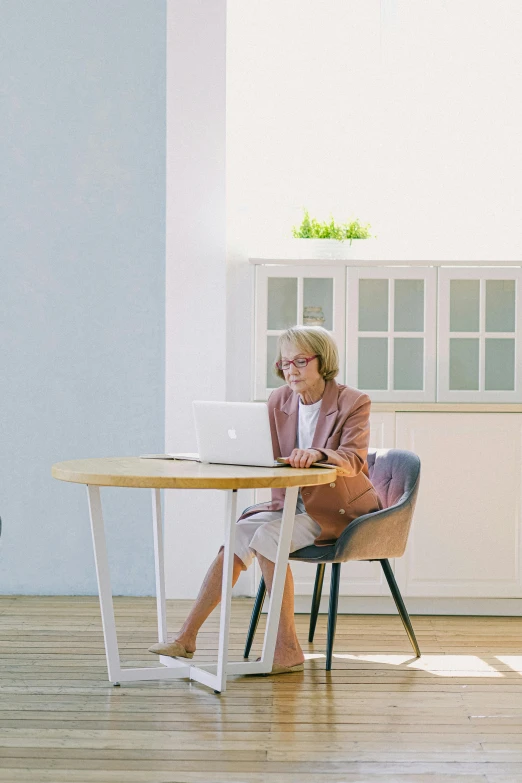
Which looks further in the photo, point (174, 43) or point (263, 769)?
point (174, 43)

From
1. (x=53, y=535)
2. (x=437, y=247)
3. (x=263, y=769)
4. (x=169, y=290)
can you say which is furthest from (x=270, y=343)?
(x=263, y=769)

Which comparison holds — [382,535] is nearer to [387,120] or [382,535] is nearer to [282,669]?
[282,669]

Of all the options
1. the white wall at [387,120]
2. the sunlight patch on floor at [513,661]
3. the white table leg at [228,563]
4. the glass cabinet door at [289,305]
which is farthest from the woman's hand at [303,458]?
the white wall at [387,120]

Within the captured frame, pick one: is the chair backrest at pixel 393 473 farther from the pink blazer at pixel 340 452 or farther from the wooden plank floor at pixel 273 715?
the wooden plank floor at pixel 273 715

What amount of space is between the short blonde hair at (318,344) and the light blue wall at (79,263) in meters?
1.47

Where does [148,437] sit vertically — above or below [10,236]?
below

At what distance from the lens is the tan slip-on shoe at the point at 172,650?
3.60m

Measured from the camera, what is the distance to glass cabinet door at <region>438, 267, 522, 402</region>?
15.6 feet

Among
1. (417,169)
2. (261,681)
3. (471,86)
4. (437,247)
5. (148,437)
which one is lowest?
(261,681)

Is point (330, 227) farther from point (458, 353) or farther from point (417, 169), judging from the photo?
point (458, 353)

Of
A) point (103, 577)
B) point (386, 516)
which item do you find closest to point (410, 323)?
point (386, 516)

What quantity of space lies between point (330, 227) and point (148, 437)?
4.60 feet

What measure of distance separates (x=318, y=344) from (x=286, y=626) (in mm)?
1032

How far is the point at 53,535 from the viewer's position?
514 cm
